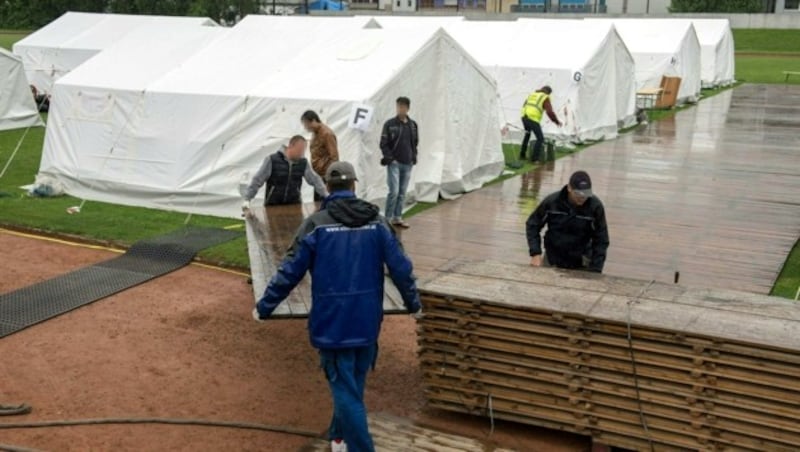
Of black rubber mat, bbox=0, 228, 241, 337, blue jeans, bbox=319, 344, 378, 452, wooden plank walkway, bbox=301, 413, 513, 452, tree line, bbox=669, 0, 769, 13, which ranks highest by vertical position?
tree line, bbox=669, 0, 769, 13

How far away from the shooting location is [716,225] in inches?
520

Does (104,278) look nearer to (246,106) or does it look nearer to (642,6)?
(246,106)

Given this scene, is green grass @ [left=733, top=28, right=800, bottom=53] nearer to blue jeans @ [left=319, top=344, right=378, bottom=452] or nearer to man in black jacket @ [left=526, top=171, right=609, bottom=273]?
man in black jacket @ [left=526, top=171, right=609, bottom=273]

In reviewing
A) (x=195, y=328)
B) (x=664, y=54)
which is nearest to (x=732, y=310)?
(x=195, y=328)

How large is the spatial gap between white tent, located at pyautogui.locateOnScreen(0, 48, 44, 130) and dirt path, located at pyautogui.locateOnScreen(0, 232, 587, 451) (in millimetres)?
15082

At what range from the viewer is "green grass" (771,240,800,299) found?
9844 millimetres

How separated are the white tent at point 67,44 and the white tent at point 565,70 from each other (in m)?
10.6

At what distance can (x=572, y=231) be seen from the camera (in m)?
7.23

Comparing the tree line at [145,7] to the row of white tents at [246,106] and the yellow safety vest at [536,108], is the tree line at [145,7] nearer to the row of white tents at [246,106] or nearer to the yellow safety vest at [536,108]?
the row of white tents at [246,106]

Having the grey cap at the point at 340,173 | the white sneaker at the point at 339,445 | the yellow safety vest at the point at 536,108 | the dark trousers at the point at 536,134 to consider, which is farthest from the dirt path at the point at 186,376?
the yellow safety vest at the point at 536,108

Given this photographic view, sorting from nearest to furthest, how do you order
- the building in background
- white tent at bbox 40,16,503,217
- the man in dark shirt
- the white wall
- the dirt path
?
the dirt path < the man in dark shirt < white tent at bbox 40,16,503,217 < the building in background < the white wall

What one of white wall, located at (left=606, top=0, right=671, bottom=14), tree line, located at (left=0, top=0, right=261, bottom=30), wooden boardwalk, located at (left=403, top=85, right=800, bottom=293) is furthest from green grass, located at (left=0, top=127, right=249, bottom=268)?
white wall, located at (left=606, top=0, right=671, bottom=14)

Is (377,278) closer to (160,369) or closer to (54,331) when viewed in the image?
(160,369)

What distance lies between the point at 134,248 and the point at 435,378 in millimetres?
6273
